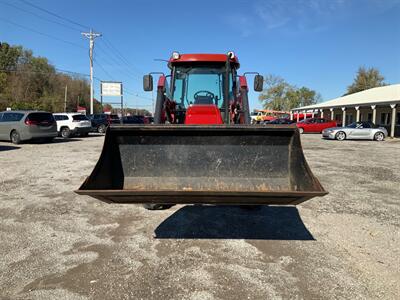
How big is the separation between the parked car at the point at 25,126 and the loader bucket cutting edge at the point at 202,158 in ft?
47.5

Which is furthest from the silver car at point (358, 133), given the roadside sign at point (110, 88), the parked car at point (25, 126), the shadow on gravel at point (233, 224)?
the roadside sign at point (110, 88)

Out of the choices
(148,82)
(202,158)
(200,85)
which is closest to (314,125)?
(200,85)

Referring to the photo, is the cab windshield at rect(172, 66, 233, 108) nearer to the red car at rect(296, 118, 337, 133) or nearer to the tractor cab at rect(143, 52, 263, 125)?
the tractor cab at rect(143, 52, 263, 125)

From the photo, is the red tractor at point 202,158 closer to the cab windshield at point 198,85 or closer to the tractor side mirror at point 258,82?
the cab windshield at point 198,85

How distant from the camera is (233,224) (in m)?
4.86

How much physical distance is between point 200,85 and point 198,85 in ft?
0.13

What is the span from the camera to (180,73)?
6402 millimetres

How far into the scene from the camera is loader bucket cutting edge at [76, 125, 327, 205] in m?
3.76

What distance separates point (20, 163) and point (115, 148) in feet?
27.3

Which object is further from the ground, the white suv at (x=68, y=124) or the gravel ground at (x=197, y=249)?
the white suv at (x=68, y=124)

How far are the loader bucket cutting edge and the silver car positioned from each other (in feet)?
70.9

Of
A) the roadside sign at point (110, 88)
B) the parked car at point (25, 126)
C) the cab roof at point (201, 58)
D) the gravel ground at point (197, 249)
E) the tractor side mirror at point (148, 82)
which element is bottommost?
the gravel ground at point (197, 249)

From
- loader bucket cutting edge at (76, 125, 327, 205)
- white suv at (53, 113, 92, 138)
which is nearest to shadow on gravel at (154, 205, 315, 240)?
loader bucket cutting edge at (76, 125, 327, 205)

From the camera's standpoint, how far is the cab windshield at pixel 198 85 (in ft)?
20.7
